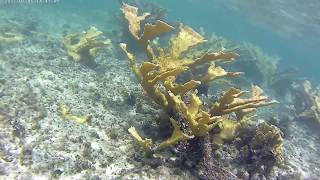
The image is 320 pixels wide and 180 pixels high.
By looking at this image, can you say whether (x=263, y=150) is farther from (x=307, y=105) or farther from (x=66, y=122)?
(x=307, y=105)

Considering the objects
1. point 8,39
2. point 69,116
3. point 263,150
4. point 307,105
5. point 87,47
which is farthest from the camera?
point 307,105

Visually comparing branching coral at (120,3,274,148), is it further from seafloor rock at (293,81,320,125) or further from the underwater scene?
seafloor rock at (293,81,320,125)

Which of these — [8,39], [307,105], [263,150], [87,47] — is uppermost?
[263,150]

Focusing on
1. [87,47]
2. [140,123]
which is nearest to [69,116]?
[140,123]

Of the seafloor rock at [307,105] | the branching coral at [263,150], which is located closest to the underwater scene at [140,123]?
the branching coral at [263,150]

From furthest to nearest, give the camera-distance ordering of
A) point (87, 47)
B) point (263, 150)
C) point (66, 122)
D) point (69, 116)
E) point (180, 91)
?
point (87, 47), point (69, 116), point (66, 122), point (263, 150), point (180, 91)

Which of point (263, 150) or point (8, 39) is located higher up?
point (263, 150)

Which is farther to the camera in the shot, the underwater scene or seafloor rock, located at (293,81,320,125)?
seafloor rock, located at (293,81,320,125)

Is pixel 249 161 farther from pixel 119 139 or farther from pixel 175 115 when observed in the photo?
pixel 119 139

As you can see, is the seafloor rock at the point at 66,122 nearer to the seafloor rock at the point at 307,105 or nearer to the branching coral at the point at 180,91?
the branching coral at the point at 180,91

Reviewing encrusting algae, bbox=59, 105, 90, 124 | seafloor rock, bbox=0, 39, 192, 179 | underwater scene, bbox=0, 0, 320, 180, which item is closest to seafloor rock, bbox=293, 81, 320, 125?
underwater scene, bbox=0, 0, 320, 180

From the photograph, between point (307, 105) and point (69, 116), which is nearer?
point (69, 116)

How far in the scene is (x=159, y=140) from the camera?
5.23 m

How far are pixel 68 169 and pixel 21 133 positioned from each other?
1.12 meters
